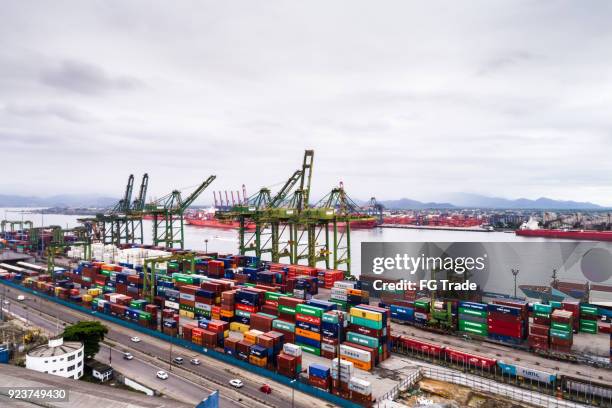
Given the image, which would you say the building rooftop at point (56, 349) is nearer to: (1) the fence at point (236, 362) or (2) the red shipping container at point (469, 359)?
(1) the fence at point (236, 362)

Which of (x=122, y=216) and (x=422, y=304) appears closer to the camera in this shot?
(x=422, y=304)

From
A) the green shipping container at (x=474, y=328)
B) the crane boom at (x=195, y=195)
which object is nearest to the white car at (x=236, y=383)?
the green shipping container at (x=474, y=328)

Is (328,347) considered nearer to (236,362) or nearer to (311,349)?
(311,349)

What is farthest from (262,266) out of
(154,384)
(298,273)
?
(154,384)

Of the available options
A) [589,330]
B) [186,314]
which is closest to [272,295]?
[186,314]

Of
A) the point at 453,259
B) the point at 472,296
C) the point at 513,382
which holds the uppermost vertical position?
the point at 453,259

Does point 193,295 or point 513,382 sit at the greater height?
point 193,295

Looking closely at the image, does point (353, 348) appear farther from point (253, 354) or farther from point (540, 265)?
point (540, 265)
